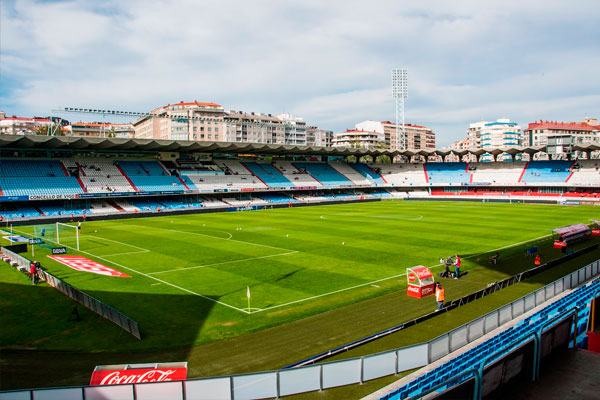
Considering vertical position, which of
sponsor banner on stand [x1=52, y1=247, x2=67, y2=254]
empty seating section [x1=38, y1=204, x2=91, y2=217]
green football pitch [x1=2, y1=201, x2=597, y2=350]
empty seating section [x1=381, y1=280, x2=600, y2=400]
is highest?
empty seating section [x1=38, y1=204, x2=91, y2=217]

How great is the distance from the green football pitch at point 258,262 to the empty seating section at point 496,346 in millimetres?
5846

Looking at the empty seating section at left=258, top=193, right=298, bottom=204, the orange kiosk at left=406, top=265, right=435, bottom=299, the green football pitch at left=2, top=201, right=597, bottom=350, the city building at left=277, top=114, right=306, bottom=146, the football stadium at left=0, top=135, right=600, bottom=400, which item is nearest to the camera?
the football stadium at left=0, top=135, right=600, bottom=400

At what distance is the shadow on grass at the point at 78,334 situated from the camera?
15.3 metres

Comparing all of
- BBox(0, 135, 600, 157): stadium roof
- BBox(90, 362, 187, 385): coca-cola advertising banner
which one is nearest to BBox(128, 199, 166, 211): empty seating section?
BBox(0, 135, 600, 157): stadium roof

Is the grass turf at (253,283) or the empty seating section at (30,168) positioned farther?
the empty seating section at (30,168)

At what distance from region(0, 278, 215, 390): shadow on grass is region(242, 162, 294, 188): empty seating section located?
64.2 meters

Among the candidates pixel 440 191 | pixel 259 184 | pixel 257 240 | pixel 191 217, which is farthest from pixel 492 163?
pixel 257 240

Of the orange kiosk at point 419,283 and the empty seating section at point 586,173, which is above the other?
the empty seating section at point 586,173

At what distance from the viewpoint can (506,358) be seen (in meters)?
9.80

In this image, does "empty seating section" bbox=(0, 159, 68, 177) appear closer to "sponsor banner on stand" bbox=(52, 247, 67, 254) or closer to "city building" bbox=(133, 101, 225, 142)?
"sponsor banner on stand" bbox=(52, 247, 67, 254)

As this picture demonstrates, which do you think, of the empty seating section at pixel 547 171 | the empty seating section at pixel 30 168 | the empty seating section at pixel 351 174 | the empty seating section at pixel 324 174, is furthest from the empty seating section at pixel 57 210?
the empty seating section at pixel 547 171

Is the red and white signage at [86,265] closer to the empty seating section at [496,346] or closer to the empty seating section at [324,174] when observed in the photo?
the empty seating section at [496,346]

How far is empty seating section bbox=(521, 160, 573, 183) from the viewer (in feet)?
287

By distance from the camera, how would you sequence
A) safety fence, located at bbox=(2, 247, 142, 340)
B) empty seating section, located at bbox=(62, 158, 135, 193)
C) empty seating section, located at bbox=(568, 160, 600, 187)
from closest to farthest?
safety fence, located at bbox=(2, 247, 142, 340), empty seating section, located at bbox=(62, 158, 135, 193), empty seating section, located at bbox=(568, 160, 600, 187)
